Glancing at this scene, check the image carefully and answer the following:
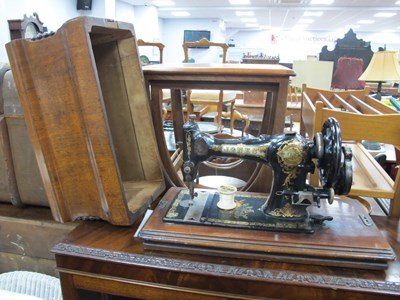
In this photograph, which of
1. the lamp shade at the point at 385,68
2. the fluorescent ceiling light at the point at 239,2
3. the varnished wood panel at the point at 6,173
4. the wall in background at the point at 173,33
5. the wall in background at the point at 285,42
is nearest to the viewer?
the varnished wood panel at the point at 6,173

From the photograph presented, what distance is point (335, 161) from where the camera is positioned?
0.66 meters

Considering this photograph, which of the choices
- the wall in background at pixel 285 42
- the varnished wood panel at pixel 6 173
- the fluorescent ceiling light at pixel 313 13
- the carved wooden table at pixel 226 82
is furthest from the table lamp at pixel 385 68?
the wall in background at pixel 285 42

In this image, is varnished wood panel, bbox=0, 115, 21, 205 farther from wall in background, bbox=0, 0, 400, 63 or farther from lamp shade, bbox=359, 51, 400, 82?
wall in background, bbox=0, 0, 400, 63

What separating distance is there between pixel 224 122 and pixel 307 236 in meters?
3.15

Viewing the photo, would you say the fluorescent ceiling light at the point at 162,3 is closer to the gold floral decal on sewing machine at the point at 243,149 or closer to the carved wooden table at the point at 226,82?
the carved wooden table at the point at 226,82

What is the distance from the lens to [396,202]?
88 centimetres

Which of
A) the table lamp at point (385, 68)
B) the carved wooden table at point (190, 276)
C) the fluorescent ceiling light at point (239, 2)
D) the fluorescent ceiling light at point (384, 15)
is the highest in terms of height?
the fluorescent ceiling light at point (239, 2)

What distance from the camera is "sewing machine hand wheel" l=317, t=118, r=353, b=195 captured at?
0.66 meters

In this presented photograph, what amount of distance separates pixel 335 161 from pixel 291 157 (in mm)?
98

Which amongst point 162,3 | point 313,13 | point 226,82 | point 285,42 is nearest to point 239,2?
point 162,3

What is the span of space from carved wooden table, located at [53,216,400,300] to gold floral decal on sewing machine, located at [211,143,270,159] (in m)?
0.25

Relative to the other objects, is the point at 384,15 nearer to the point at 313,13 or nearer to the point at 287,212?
the point at 313,13

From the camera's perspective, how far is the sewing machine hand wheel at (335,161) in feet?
2.16

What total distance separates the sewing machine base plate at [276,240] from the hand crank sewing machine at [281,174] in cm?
1
